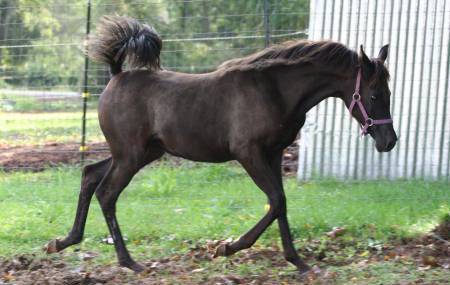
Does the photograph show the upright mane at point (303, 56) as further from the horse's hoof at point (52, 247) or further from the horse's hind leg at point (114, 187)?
the horse's hoof at point (52, 247)

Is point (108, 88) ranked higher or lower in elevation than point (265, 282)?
higher

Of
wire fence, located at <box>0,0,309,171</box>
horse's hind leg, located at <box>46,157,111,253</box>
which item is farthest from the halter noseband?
wire fence, located at <box>0,0,309,171</box>

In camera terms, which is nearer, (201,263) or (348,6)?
(201,263)

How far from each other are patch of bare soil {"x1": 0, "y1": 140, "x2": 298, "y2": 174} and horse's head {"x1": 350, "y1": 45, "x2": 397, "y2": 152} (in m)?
4.48

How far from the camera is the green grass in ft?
24.6

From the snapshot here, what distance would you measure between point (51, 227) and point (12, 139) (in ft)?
17.2

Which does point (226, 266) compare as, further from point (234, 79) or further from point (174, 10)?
point (174, 10)

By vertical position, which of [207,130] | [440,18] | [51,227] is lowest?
[51,227]

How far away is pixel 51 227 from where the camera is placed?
26.0ft

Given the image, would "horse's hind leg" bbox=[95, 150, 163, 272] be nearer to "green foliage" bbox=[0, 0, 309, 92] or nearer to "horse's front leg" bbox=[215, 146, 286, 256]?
"horse's front leg" bbox=[215, 146, 286, 256]

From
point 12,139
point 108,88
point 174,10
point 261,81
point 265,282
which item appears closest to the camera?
point 265,282

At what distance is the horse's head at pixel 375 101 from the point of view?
6254 mm

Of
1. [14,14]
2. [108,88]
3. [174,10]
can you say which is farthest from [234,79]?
[174,10]

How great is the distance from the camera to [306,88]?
6.45 meters
